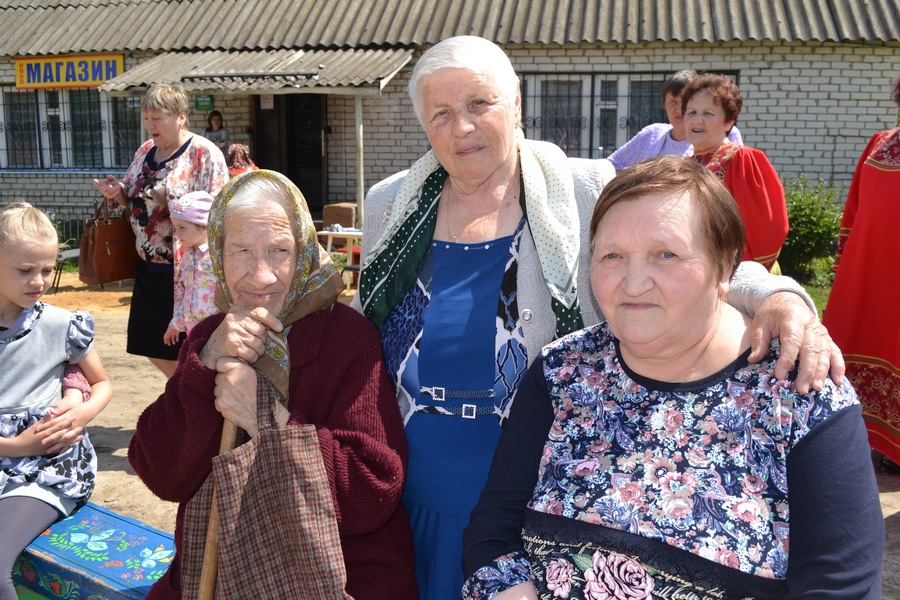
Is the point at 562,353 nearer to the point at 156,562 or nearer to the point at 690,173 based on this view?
the point at 690,173

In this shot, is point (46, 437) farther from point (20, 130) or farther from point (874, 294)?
point (20, 130)

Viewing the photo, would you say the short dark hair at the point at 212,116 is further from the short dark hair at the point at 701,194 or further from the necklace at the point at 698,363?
the necklace at the point at 698,363

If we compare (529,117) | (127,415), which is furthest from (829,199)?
(127,415)

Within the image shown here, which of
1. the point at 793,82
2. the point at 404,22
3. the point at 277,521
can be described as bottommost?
the point at 277,521

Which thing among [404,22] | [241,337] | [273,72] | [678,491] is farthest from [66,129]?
[678,491]

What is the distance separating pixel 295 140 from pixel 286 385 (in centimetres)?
1360

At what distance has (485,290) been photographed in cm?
223

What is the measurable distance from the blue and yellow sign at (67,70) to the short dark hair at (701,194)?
14.1 m

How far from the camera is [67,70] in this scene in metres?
14.2

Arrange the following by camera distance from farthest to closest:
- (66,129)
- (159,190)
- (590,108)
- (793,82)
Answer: (66,129) < (590,108) < (793,82) < (159,190)

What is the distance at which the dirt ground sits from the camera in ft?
13.4

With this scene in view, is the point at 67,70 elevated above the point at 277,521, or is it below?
above

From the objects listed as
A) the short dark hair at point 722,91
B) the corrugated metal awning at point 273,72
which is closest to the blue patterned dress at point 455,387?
the short dark hair at point 722,91

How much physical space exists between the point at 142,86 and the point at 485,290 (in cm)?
1147
